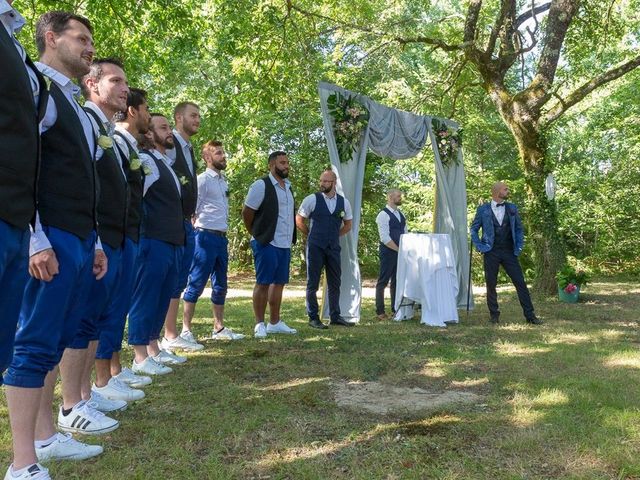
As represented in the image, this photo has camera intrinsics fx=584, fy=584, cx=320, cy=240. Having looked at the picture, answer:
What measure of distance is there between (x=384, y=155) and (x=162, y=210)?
4878 millimetres

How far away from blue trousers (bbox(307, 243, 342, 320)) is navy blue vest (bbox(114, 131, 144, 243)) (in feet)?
11.7

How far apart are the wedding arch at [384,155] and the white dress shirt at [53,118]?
506cm

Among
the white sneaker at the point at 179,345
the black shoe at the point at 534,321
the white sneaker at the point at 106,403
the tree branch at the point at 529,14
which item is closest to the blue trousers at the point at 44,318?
the white sneaker at the point at 106,403

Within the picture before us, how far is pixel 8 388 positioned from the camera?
2.33 meters

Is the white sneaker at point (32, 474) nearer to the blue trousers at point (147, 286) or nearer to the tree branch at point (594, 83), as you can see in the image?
the blue trousers at point (147, 286)

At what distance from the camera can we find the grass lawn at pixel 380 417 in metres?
2.67

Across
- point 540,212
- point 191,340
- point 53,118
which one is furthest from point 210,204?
point 540,212

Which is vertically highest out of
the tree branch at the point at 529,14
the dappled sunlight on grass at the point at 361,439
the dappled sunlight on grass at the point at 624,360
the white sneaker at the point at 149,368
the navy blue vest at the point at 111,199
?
the tree branch at the point at 529,14

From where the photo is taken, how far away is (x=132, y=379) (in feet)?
13.2

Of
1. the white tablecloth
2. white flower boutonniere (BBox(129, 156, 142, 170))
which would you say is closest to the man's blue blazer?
the white tablecloth

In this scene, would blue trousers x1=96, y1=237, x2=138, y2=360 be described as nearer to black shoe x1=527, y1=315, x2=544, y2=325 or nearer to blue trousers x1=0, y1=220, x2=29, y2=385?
blue trousers x1=0, y1=220, x2=29, y2=385

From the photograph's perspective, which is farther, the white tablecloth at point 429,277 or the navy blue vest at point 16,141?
the white tablecloth at point 429,277

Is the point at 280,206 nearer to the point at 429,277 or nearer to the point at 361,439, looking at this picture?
the point at 429,277

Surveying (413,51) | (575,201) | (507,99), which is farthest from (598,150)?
(507,99)
